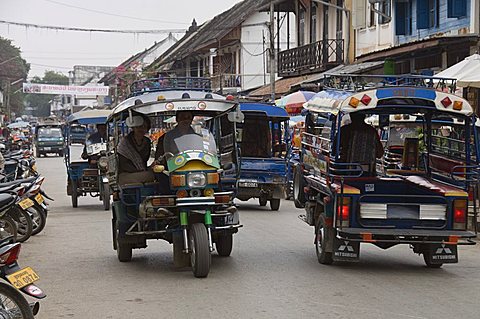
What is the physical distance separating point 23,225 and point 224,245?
13.3 feet

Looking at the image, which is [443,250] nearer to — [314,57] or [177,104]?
[177,104]

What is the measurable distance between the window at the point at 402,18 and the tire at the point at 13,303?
2318cm

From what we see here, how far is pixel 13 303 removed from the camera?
741 cm

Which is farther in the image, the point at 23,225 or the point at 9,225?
the point at 23,225

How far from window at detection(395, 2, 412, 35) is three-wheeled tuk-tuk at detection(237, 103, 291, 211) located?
28.0ft

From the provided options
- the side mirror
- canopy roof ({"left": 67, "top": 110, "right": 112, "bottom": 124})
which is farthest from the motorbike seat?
canopy roof ({"left": 67, "top": 110, "right": 112, "bottom": 124})

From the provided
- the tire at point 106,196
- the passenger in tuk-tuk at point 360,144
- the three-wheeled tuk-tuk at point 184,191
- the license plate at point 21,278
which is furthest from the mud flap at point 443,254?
the tire at point 106,196

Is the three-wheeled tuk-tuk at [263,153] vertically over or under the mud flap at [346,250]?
over

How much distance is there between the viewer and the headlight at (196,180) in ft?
35.6

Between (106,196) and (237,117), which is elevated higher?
(237,117)

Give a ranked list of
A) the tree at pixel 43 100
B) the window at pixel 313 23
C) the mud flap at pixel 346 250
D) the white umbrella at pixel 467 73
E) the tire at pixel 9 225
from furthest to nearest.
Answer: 1. the tree at pixel 43 100
2. the window at pixel 313 23
3. the white umbrella at pixel 467 73
4. the tire at pixel 9 225
5. the mud flap at pixel 346 250

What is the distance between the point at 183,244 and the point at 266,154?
35.8 feet

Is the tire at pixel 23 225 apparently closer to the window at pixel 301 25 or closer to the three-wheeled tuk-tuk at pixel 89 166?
the three-wheeled tuk-tuk at pixel 89 166

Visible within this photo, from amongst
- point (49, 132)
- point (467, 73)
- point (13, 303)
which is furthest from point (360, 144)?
point (49, 132)
